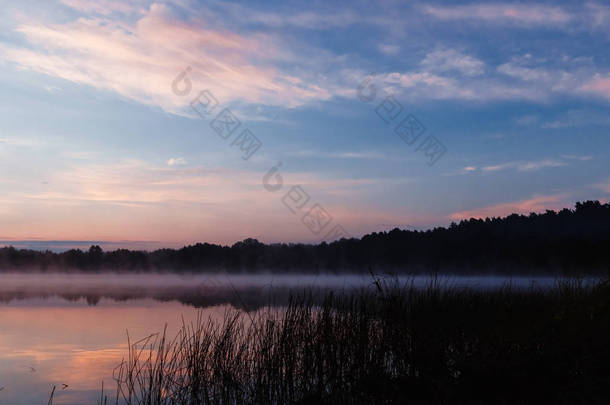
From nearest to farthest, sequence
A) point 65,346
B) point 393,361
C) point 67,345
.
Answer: point 393,361 → point 65,346 → point 67,345

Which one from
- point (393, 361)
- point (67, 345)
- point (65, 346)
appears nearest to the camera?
point (393, 361)

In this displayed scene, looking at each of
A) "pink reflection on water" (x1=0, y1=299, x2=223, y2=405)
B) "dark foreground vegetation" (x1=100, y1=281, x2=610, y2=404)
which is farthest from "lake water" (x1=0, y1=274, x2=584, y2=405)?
"dark foreground vegetation" (x1=100, y1=281, x2=610, y2=404)

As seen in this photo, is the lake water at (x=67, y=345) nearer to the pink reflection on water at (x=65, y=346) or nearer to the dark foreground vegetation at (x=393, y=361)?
the pink reflection on water at (x=65, y=346)

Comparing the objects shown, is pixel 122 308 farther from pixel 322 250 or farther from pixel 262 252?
pixel 262 252

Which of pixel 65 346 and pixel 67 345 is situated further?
pixel 67 345

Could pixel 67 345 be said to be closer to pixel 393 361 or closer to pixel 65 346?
pixel 65 346

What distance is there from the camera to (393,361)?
9.40 meters

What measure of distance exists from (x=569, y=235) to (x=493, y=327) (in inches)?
3069

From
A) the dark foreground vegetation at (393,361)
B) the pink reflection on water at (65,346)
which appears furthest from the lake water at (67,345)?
the dark foreground vegetation at (393,361)

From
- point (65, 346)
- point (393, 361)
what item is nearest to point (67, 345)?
point (65, 346)

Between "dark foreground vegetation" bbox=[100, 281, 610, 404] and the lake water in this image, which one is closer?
"dark foreground vegetation" bbox=[100, 281, 610, 404]

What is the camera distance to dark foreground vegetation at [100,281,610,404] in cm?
748

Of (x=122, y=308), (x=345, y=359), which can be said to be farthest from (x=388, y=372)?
(x=122, y=308)

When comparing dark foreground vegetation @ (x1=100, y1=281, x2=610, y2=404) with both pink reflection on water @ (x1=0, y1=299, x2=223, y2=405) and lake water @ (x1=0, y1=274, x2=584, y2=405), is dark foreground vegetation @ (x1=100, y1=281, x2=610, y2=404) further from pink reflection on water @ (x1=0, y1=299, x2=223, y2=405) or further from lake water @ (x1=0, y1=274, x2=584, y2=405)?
pink reflection on water @ (x1=0, y1=299, x2=223, y2=405)
